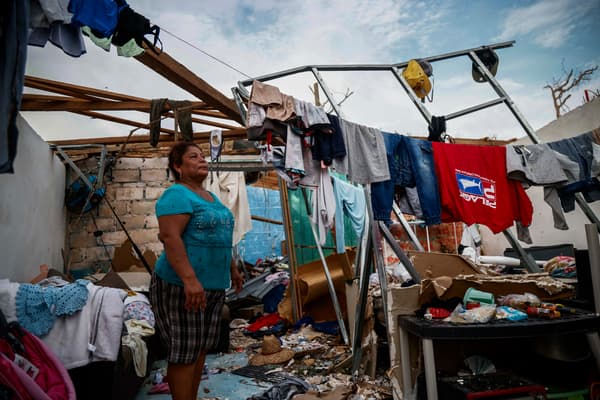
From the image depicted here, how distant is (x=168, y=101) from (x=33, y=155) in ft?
5.72

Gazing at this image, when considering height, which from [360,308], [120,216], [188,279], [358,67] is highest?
[358,67]

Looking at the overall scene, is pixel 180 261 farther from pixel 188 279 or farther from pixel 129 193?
pixel 129 193

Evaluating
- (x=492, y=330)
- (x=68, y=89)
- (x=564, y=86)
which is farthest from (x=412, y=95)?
(x=564, y=86)

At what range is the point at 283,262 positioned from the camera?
841 centimetres

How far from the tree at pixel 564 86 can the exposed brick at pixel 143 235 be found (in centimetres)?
1403

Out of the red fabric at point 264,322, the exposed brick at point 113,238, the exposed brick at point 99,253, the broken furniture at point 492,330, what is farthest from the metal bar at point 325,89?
the exposed brick at point 99,253

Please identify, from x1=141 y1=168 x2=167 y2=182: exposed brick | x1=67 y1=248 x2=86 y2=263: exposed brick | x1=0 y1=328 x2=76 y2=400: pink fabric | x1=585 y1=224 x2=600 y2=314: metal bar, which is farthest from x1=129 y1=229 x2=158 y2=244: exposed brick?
x1=585 y1=224 x2=600 y2=314: metal bar

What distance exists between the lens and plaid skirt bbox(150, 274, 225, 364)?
2025mm

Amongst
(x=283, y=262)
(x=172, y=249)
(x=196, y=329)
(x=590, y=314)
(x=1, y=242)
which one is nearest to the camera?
(x=172, y=249)

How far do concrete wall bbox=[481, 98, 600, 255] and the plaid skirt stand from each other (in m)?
6.72

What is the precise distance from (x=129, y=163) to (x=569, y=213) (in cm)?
845

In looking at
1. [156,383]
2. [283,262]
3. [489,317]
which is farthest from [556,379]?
[283,262]

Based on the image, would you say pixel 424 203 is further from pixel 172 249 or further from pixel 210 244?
pixel 172 249

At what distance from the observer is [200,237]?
6.85 ft
